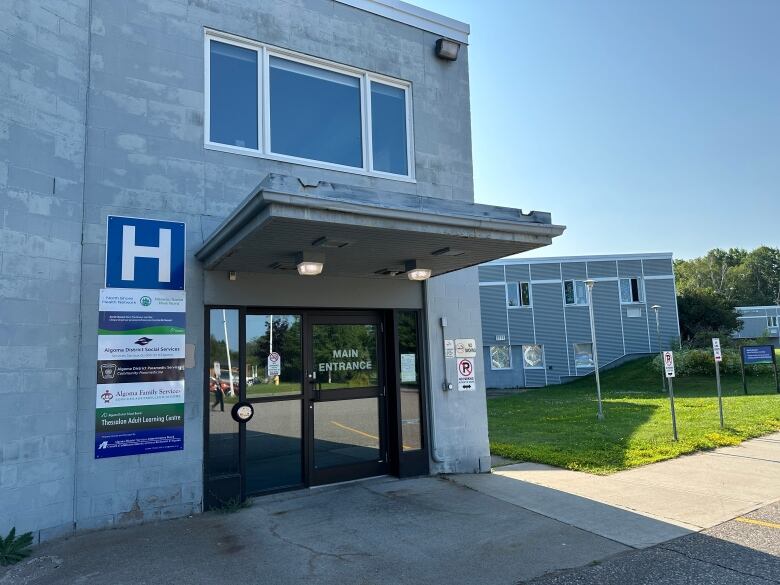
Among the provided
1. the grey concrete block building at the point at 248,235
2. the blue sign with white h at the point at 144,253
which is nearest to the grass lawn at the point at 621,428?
the grey concrete block building at the point at 248,235

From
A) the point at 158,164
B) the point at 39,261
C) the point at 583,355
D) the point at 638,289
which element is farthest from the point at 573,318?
the point at 39,261

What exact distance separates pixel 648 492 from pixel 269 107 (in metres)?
6.70

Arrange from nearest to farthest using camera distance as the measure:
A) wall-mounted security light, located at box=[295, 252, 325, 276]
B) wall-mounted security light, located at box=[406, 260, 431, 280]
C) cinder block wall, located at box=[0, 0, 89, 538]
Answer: cinder block wall, located at box=[0, 0, 89, 538]
wall-mounted security light, located at box=[295, 252, 325, 276]
wall-mounted security light, located at box=[406, 260, 431, 280]

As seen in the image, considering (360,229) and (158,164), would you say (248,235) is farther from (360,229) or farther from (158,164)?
(158,164)

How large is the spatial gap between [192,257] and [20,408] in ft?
7.17

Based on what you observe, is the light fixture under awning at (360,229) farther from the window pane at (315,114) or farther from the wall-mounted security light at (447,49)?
the wall-mounted security light at (447,49)

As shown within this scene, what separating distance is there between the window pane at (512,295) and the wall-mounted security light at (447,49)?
971 inches

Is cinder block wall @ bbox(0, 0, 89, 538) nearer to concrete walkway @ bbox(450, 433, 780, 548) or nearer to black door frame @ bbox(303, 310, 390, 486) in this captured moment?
black door frame @ bbox(303, 310, 390, 486)

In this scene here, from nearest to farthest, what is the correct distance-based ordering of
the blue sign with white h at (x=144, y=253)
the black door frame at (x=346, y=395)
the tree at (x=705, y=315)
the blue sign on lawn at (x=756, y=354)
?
the blue sign with white h at (x=144, y=253), the black door frame at (x=346, y=395), the blue sign on lawn at (x=756, y=354), the tree at (x=705, y=315)

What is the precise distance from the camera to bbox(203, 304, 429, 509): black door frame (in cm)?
621

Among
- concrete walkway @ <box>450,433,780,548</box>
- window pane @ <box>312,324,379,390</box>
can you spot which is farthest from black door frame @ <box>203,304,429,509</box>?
concrete walkway @ <box>450,433,780,548</box>

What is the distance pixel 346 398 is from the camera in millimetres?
7238

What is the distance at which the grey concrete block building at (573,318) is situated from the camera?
31.4m

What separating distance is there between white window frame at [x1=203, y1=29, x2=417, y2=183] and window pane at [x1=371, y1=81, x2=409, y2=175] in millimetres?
67
